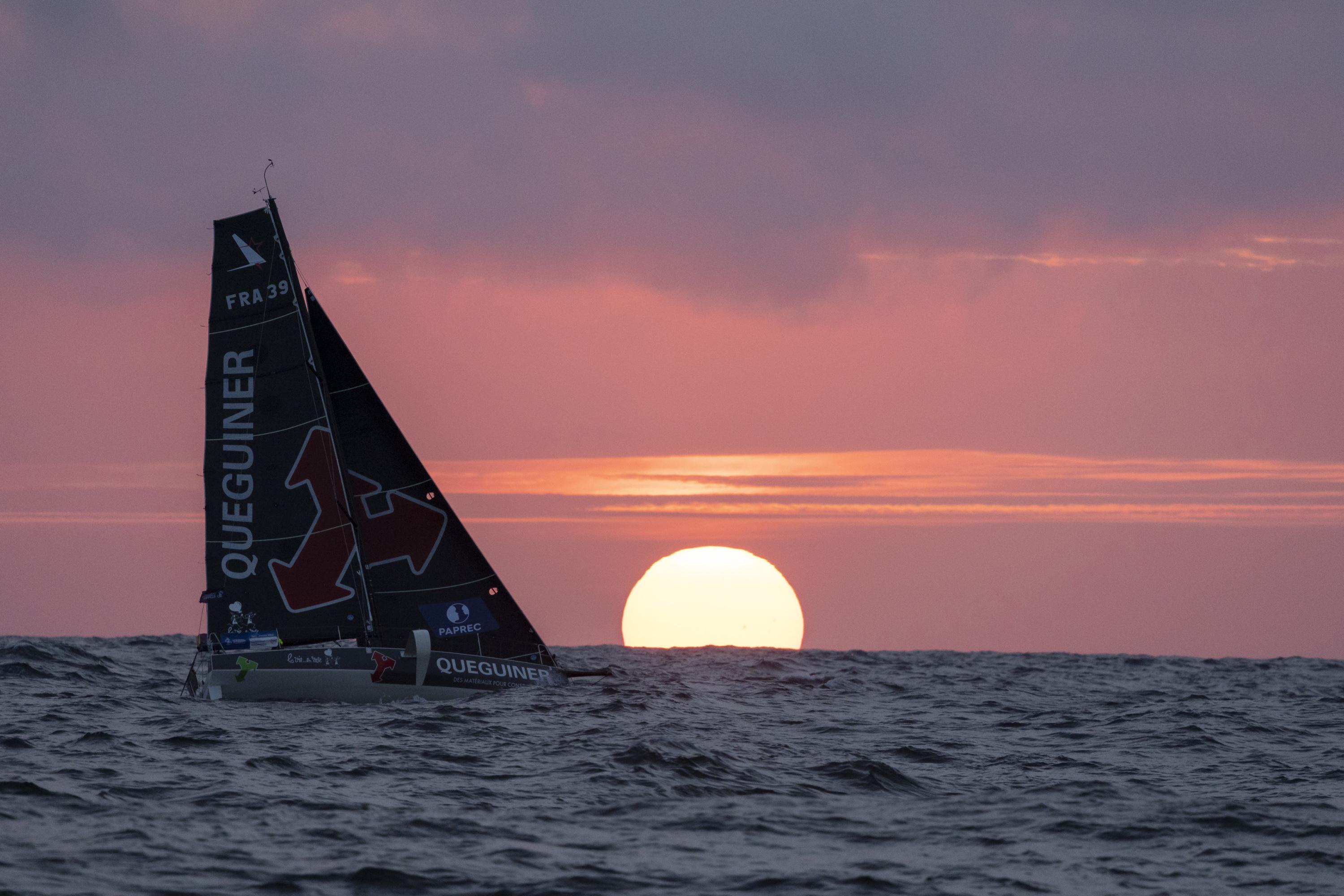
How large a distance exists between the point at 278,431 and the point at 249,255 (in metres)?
3.33

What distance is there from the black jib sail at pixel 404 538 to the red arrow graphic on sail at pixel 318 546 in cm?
70

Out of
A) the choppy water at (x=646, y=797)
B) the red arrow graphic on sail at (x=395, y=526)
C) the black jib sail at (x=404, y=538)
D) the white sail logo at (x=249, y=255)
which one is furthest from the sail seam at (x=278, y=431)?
the choppy water at (x=646, y=797)

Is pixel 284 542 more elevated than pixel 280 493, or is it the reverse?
pixel 280 493

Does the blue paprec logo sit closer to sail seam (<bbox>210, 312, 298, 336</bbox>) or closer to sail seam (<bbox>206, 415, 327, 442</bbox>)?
sail seam (<bbox>206, 415, 327, 442</bbox>)

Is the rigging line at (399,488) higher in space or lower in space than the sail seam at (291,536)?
higher

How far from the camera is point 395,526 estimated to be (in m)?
27.4

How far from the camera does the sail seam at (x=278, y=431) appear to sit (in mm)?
25781

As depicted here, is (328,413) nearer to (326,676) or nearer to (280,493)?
(280,493)

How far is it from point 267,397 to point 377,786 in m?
11.3

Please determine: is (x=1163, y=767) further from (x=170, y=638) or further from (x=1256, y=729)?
(x=170, y=638)

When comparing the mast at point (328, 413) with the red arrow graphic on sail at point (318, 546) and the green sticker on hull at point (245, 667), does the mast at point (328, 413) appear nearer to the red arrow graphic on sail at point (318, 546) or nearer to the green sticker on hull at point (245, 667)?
the red arrow graphic on sail at point (318, 546)

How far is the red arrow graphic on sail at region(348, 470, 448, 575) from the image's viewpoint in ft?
89.6

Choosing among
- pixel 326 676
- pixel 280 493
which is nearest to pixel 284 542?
pixel 280 493

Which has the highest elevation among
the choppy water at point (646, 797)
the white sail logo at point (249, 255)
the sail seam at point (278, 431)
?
the white sail logo at point (249, 255)
